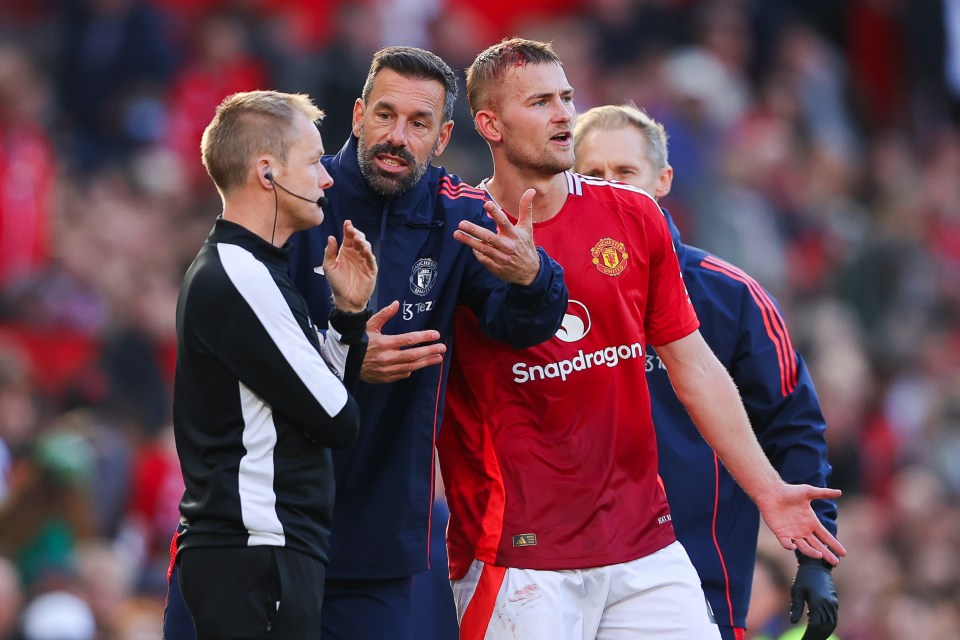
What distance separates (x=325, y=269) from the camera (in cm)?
449

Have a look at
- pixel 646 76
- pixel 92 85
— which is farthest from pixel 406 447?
pixel 646 76

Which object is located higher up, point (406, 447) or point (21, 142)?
point (21, 142)

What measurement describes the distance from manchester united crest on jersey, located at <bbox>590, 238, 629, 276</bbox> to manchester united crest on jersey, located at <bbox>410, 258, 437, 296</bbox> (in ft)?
1.78

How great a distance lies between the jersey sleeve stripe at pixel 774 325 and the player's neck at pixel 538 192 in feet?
2.93

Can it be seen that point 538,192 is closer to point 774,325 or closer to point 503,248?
point 503,248

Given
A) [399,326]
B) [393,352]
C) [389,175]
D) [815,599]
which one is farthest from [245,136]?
[815,599]

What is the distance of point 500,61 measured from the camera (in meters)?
5.31

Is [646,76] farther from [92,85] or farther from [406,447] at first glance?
[406,447]

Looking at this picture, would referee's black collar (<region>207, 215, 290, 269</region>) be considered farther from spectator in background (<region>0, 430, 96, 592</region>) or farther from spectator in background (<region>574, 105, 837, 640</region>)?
spectator in background (<region>0, 430, 96, 592</region>)

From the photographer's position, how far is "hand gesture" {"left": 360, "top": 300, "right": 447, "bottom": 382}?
4637mm

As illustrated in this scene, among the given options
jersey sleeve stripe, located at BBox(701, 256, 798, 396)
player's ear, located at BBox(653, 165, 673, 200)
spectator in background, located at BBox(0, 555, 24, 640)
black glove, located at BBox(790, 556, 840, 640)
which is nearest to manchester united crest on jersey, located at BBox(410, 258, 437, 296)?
jersey sleeve stripe, located at BBox(701, 256, 798, 396)

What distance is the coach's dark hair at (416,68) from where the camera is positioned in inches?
195

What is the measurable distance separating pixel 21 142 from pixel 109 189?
69 centimetres

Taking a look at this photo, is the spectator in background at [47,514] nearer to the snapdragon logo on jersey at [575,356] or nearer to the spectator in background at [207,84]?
the snapdragon logo on jersey at [575,356]
